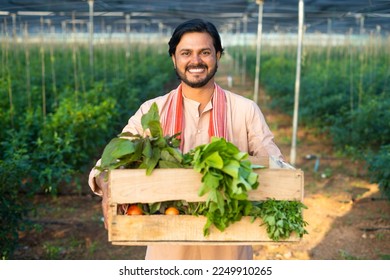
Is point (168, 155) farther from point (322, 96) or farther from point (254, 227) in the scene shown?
point (322, 96)

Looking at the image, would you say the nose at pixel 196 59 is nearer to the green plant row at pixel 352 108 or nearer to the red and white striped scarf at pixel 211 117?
the red and white striped scarf at pixel 211 117

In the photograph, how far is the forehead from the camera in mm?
2633

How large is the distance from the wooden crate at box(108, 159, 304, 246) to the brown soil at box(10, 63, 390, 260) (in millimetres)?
2708

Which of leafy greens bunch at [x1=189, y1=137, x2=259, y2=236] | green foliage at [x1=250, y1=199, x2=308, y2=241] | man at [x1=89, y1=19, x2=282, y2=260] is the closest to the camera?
leafy greens bunch at [x1=189, y1=137, x2=259, y2=236]

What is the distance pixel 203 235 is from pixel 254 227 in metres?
0.20

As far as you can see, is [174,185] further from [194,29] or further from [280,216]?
[194,29]

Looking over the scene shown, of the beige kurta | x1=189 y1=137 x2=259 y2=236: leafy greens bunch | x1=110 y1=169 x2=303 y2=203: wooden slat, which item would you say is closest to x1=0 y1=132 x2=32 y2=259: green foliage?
the beige kurta

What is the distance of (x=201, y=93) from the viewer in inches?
110

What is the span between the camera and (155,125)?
8.11 feet

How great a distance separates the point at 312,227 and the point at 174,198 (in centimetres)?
419

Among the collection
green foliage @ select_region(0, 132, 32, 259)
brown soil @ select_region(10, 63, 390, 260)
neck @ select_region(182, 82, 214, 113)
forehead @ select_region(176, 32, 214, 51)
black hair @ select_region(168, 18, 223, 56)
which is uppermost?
black hair @ select_region(168, 18, 223, 56)

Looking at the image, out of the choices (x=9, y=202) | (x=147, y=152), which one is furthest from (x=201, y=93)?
(x=9, y=202)

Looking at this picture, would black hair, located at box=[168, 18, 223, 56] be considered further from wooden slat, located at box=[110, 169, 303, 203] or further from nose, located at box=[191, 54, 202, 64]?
wooden slat, located at box=[110, 169, 303, 203]
